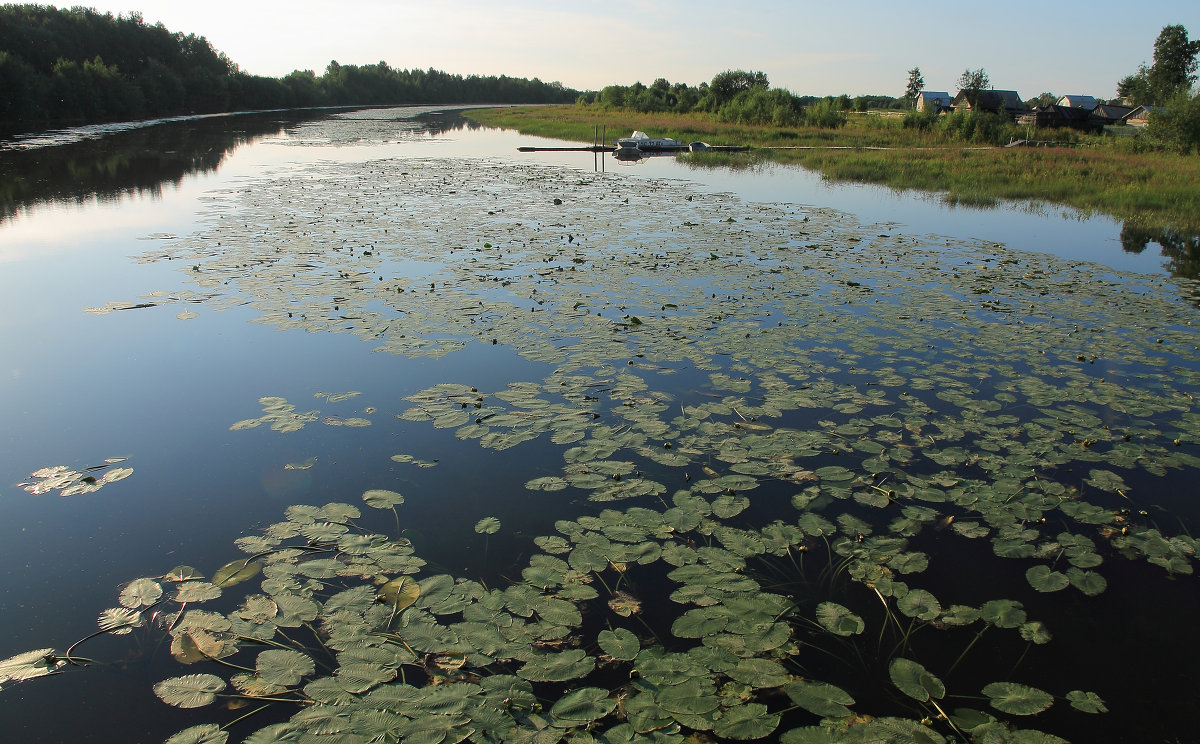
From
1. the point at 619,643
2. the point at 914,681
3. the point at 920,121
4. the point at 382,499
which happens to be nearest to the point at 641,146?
the point at 920,121

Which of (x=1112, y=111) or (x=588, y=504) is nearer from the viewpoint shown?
(x=588, y=504)

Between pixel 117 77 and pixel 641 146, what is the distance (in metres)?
37.6

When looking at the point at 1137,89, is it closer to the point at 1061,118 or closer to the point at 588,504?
the point at 1061,118

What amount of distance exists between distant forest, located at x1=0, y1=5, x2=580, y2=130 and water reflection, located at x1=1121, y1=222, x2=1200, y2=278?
152ft

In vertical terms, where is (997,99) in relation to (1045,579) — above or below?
above

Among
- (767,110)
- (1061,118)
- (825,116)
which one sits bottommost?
(825,116)

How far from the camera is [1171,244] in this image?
11.8m

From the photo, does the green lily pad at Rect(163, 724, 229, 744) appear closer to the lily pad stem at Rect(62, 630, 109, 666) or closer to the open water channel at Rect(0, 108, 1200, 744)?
the open water channel at Rect(0, 108, 1200, 744)

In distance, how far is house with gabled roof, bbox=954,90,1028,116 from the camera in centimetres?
4862

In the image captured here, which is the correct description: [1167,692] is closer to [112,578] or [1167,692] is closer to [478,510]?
[478,510]

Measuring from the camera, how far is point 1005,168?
64.2 feet

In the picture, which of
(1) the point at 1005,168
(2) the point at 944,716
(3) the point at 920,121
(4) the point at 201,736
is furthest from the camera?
(3) the point at 920,121

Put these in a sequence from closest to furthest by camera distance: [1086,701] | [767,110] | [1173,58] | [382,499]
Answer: [1086,701]
[382,499]
[767,110]
[1173,58]

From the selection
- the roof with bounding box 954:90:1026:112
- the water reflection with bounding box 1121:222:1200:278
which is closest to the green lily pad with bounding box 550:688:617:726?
the water reflection with bounding box 1121:222:1200:278
